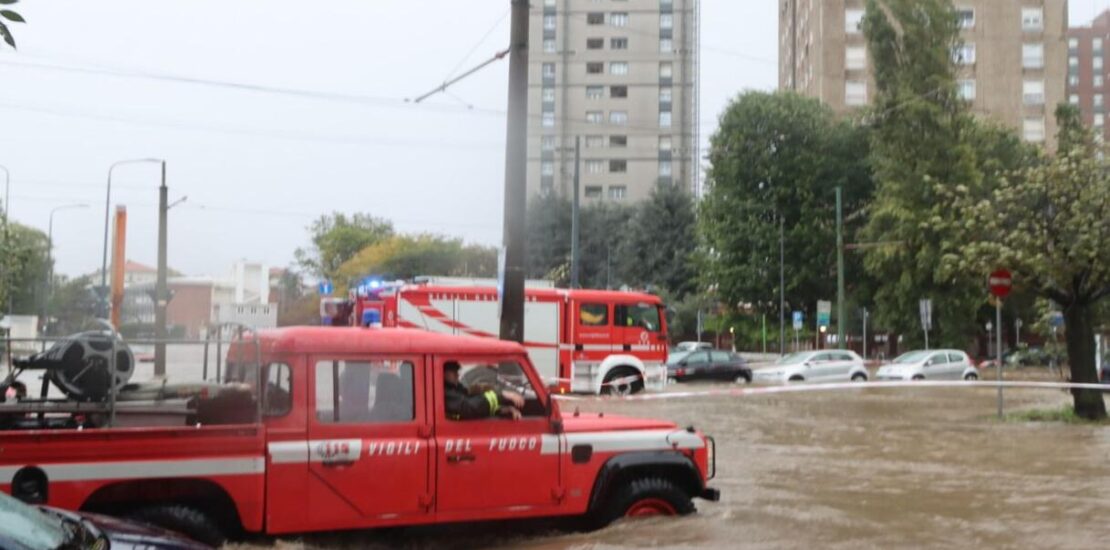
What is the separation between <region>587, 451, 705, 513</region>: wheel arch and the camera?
26.7 ft

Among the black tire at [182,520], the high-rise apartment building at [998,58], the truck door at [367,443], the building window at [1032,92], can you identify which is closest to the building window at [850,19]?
the high-rise apartment building at [998,58]

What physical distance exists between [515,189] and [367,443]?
5.62 meters

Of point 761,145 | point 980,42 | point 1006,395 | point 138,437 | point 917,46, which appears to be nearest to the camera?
point 138,437

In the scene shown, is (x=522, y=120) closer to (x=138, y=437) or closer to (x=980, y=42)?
(x=138, y=437)

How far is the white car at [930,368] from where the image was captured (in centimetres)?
3681

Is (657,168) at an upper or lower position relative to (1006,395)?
upper

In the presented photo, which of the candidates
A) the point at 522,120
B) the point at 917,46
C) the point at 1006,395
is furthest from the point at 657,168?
the point at 522,120

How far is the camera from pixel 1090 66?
167250 millimetres

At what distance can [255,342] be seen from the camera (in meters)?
7.13

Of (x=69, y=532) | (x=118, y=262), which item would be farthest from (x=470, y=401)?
(x=118, y=262)

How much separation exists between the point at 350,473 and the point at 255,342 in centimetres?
102

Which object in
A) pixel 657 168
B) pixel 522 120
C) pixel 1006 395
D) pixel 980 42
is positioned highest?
pixel 980 42

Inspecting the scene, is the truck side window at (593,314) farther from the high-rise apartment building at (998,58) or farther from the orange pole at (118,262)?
the high-rise apartment building at (998,58)

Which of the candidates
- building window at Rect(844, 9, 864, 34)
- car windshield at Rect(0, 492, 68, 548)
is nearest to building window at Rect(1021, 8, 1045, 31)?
building window at Rect(844, 9, 864, 34)
